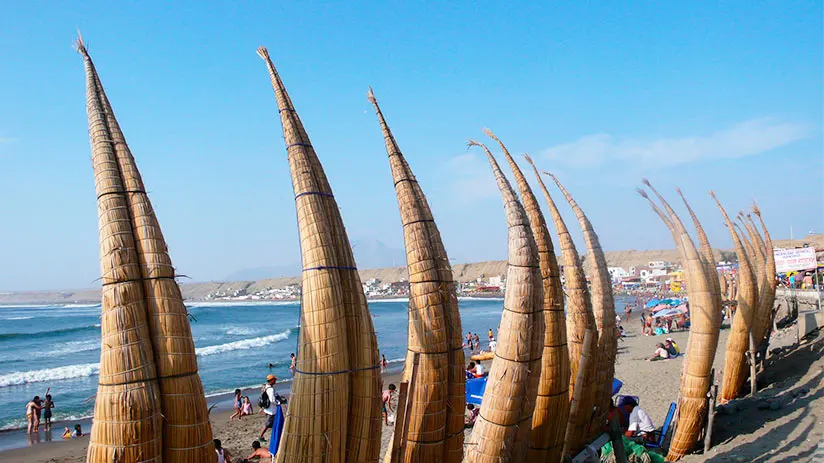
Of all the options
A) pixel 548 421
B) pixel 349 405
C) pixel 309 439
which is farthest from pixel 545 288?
pixel 309 439

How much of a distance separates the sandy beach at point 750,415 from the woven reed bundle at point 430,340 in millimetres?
4991

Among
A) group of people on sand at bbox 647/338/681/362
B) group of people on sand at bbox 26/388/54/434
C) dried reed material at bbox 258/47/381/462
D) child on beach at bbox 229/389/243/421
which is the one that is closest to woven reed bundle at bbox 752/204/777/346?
group of people on sand at bbox 647/338/681/362

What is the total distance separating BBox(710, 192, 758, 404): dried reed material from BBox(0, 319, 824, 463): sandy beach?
558mm

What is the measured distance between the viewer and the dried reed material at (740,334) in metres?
11.8

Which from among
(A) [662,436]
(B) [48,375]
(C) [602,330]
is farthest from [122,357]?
(B) [48,375]

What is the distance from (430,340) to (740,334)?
345 inches

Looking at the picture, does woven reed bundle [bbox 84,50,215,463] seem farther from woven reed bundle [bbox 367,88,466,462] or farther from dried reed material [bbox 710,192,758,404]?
dried reed material [bbox 710,192,758,404]

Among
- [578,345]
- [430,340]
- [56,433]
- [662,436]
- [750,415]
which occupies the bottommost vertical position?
[56,433]

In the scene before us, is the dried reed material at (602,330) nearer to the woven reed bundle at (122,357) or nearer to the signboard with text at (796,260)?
the woven reed bundle at (122,357)

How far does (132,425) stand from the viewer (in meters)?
3.62

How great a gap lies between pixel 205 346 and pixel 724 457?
38750mm

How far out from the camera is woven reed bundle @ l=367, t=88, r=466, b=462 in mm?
5664

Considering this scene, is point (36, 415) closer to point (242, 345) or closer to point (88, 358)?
point (88, 358)

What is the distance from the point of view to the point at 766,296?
1498cm
